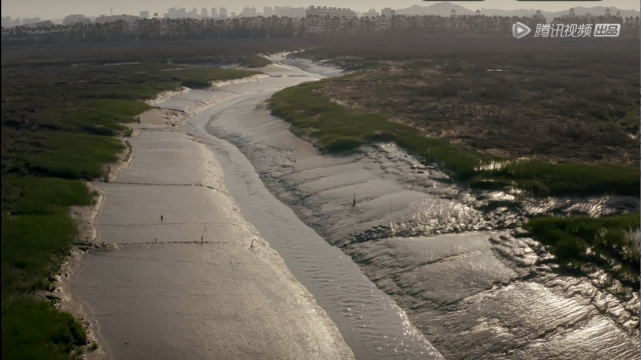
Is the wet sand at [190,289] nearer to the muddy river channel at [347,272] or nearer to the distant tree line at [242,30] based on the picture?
the muddy river channel at [347,272]

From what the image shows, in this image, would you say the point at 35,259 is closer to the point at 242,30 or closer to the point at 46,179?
the point at 46,179

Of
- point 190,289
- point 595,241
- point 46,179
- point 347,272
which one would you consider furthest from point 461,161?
point 46,179

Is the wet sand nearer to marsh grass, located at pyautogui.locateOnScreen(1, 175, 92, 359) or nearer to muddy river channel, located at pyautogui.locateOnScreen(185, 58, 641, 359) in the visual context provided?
marsh grass, located at pyautogui.locateOnScreen(1, 175, 92, 359)

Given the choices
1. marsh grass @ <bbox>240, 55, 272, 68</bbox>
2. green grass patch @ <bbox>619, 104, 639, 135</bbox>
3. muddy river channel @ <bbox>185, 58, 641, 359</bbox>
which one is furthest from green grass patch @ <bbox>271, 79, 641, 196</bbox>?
marsh grass @ <bbox>240, 55, 272, 68</bbox>

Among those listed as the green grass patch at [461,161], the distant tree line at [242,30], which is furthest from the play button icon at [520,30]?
the green grass patch at [461,161]

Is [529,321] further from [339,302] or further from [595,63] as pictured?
[595,63]

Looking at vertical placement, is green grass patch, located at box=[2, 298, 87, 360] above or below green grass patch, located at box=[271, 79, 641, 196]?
below
